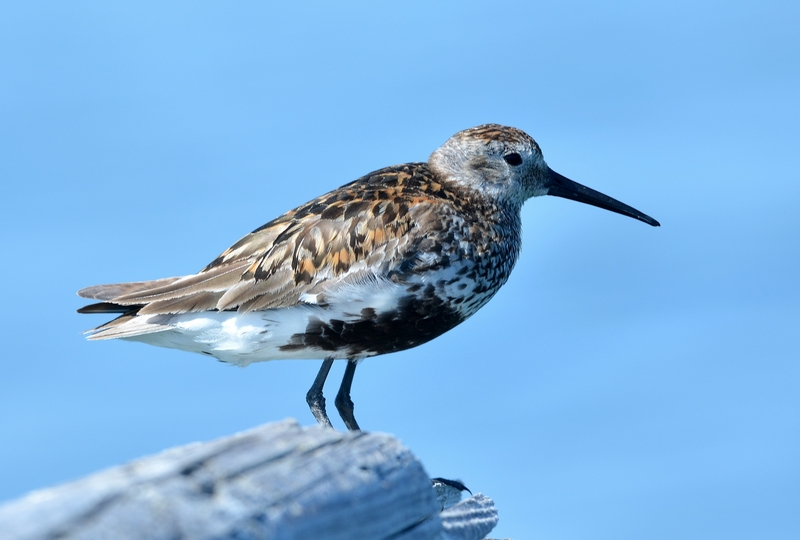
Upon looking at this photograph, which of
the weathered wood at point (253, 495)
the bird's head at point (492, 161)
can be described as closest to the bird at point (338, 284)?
the bird's head at point (492, 161)

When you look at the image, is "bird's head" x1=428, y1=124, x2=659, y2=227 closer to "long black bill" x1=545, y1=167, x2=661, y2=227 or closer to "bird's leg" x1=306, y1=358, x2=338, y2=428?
"long black bill" x1=545, y1=167, x2=661, y2=227

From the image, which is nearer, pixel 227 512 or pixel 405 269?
pixel 227 512

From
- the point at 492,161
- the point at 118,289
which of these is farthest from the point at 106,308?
the point at 492,161

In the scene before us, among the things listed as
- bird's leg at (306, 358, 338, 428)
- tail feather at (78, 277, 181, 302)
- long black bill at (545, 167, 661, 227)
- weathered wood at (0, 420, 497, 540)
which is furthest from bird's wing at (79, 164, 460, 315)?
weathered wood at (0, 420, 497, 540)

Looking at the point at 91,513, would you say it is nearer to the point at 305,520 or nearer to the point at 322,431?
the point at 305,520

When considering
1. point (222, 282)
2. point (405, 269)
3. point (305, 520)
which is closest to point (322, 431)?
point (305, 520)
